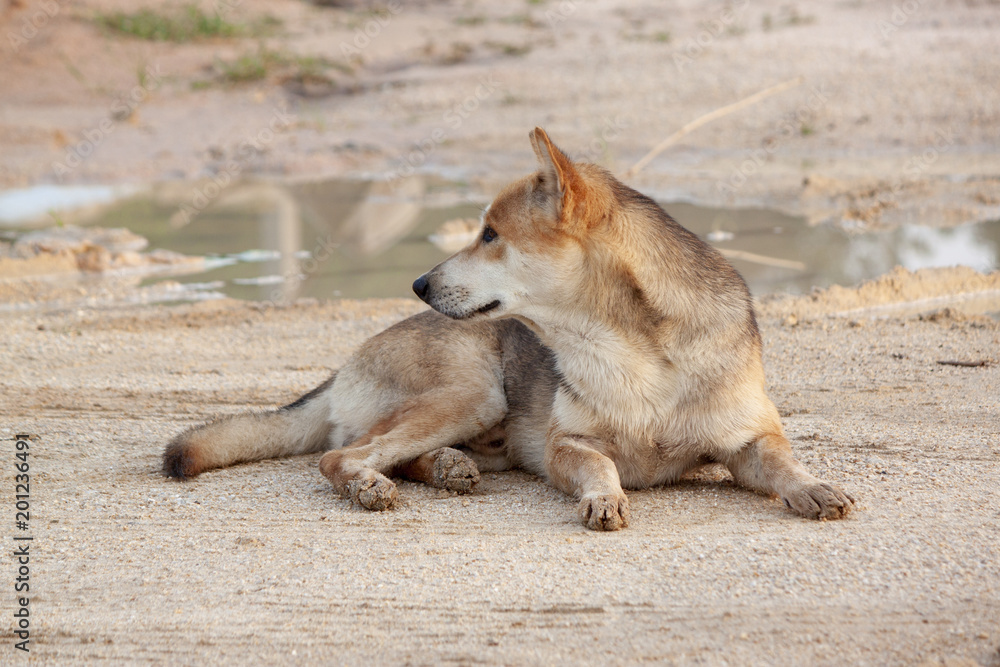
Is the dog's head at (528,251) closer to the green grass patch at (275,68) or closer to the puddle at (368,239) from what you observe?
the puddle at (368,239)

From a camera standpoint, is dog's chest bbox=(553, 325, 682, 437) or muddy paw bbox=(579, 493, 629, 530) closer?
muddy paw bbox=(579, 493, 629, 530)

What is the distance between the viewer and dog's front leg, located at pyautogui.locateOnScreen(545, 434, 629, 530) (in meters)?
3.89

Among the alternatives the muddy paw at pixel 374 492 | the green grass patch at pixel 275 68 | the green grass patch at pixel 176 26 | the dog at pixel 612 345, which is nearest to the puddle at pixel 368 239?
the dog at pixel 612 345

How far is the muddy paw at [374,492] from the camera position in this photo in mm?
4258

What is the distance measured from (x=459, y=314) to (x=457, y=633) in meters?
1.55

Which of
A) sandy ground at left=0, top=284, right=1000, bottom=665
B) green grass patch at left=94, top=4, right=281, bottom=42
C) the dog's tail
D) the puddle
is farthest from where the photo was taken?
green grass patch at left=94, top=4, right=281, bottom=42

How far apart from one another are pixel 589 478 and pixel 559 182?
1.23 meters

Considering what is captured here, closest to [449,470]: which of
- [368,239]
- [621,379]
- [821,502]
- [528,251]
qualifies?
[621,379]

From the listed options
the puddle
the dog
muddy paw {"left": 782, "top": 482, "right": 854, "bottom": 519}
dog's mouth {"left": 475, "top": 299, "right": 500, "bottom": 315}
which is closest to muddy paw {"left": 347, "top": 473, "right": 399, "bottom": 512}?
the dog

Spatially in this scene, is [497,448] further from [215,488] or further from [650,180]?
[650,180]

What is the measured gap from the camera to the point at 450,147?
52.5ft

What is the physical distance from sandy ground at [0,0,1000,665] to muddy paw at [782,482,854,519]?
74 millimetres

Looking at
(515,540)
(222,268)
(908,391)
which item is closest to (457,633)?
(515,540)

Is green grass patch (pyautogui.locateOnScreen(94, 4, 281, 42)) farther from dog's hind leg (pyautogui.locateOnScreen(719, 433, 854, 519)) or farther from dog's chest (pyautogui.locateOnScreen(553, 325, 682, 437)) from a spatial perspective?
dog's hind leg (pyautogui.locateOnScreen(719, 433, 854, 519))
